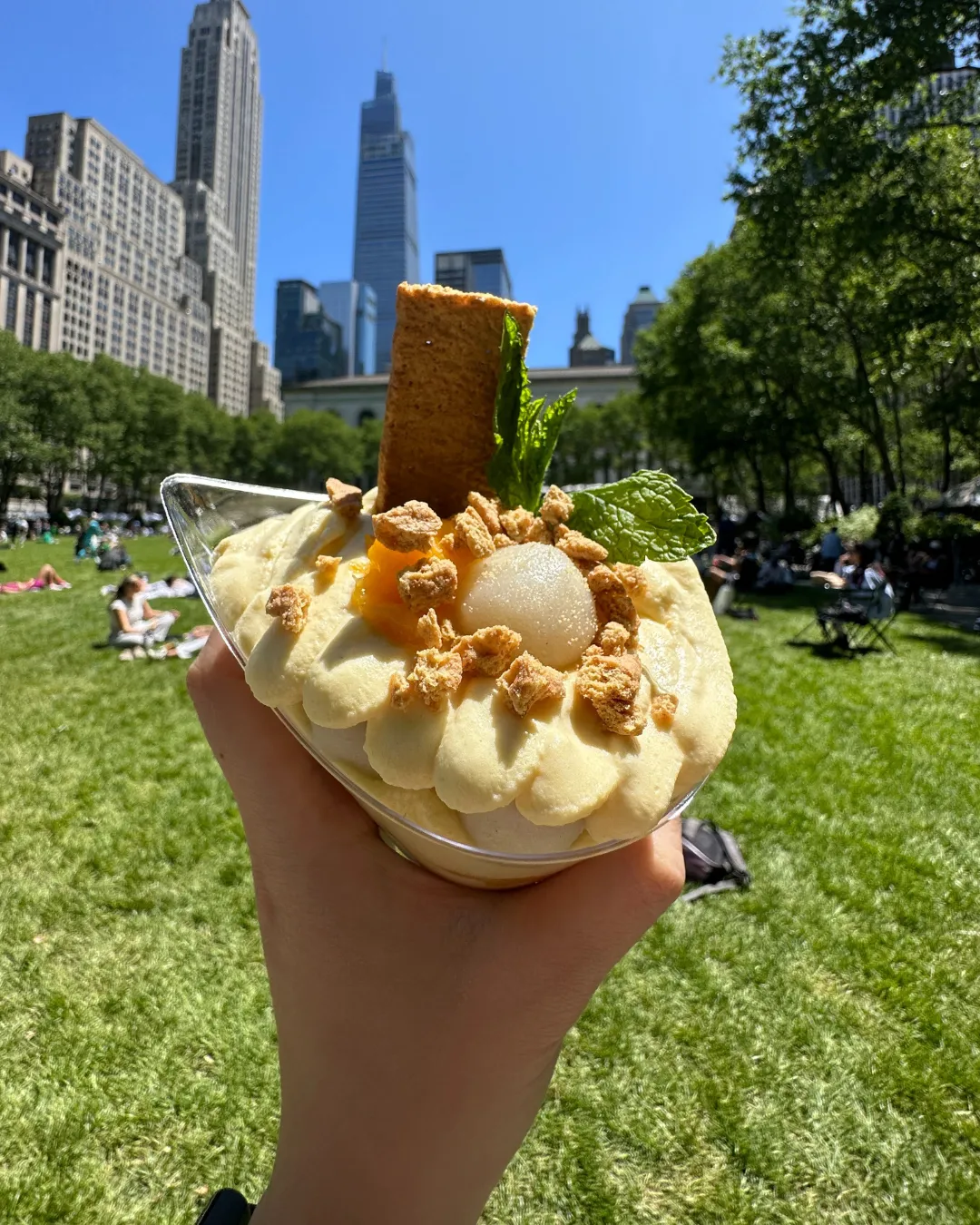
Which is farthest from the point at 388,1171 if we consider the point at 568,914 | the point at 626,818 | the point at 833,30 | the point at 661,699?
the point at 833,30

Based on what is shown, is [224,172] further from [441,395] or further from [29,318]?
[441,395]

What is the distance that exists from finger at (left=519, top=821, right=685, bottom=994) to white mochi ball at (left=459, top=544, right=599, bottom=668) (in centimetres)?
41

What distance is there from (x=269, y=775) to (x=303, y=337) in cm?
19543

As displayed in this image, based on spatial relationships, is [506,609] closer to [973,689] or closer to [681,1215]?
[681,1215]

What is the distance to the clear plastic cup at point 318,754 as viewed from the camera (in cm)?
113

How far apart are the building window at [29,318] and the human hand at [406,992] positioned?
114 m

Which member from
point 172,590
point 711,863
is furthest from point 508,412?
point 172,590

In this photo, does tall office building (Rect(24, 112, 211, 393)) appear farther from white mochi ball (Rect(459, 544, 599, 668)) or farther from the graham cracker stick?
white mochi ball (Rect(459, 544, 599, 668))

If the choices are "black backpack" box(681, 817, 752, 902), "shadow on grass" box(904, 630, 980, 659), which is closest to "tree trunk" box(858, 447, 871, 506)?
"shadow on grass" box(904, 630, 980, 659)

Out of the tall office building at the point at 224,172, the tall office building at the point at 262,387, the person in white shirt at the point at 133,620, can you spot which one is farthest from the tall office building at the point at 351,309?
the person in white shirt at the point at 133,620

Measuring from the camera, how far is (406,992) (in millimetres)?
1321

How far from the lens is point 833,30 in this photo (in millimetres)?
13375

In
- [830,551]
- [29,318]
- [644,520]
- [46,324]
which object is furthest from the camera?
[46,324]

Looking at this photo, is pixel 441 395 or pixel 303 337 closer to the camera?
pixel 441 395
